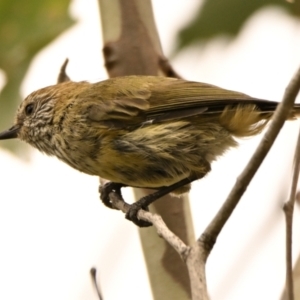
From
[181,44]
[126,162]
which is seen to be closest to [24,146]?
[126,162]

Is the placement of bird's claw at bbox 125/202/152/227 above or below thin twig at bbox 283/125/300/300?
below

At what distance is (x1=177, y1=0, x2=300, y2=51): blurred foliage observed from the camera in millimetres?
3674

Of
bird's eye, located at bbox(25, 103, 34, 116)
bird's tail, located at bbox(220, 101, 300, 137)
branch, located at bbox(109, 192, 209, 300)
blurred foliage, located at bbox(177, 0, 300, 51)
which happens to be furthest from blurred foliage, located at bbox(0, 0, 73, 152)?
branch, located at bbox(109, 192, 209, 300)

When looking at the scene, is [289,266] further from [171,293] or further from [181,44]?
[181,44]

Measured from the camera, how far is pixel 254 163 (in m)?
2.12

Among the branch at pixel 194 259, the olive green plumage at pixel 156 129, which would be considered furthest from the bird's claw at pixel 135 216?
the branch at pixel 194 259

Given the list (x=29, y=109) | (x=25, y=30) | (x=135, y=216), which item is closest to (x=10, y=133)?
(x=29, y=109)

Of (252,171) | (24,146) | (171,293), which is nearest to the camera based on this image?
(252,171)

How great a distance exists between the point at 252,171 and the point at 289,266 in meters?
0.33

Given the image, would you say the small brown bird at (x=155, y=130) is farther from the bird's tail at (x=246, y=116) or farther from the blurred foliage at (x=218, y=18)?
the blurred foliage at (x=218, y=18)

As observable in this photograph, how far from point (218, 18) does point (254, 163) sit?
1.72 meters

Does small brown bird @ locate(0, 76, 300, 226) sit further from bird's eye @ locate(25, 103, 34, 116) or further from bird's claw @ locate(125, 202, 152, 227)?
bird's eye @ locate(25, 103, 34, 116)

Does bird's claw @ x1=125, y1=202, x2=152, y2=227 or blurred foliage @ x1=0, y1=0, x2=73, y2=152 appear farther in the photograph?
blurred foliage @ x1=0, y1=0, x2=73, y2=152

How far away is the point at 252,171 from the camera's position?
7.05 feet
